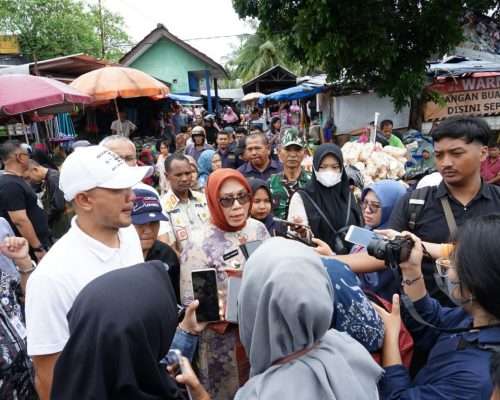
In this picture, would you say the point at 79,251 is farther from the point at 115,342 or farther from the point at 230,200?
the point at 230,200

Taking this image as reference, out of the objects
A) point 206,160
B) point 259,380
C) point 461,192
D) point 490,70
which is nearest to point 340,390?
point 259,380

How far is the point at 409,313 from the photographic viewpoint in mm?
1682

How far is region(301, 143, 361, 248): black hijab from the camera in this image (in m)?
3.07

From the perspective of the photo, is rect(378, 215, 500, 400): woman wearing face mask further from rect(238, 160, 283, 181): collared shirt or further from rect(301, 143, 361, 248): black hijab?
rect(238, 160, 283, 181): collared shirt

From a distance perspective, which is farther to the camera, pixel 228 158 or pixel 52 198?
pixel 228 158

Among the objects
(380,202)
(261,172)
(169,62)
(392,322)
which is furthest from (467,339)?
(169,62)

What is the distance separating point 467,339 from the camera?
4.41 ft

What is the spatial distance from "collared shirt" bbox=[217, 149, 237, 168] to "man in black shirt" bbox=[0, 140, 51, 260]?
9.38 feet

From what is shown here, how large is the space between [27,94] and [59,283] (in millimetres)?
5067

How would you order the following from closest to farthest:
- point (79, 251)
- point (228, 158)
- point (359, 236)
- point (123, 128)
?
point (79, 251), point (359, 236), point (228, 158), point (123, 128)

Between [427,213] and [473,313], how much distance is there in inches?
40.8

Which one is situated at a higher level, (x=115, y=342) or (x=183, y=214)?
(x=115, y=342)

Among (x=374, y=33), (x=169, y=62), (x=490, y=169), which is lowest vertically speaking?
(x=490, y=169)

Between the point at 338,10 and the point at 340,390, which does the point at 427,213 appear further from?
the point at 338,10
